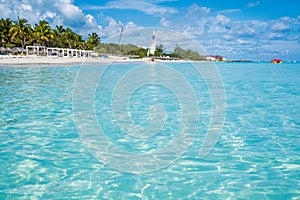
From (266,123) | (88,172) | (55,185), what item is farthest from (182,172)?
(266,123)

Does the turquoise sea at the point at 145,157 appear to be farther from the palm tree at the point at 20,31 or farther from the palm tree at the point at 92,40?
the palm tree at the point at 92,40

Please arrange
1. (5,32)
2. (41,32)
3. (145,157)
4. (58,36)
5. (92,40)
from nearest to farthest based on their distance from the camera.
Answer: (145,157) → (5,32) → (41,32) → (58,36) → (92,40)

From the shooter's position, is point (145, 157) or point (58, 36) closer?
point (145, 157)

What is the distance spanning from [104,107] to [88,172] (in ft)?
20.3

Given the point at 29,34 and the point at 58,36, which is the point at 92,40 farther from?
the point at 29,34

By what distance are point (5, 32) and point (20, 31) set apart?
248cm

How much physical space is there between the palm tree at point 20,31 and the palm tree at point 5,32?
0.78 m

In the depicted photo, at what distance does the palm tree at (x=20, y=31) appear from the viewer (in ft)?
178

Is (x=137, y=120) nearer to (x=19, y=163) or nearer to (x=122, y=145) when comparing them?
(x=122, y=145)

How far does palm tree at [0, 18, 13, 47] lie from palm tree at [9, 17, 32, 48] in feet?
2.55

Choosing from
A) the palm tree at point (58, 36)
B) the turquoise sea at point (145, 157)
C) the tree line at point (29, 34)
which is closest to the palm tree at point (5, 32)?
the tree line at point (29, 34)

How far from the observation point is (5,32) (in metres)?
54.1

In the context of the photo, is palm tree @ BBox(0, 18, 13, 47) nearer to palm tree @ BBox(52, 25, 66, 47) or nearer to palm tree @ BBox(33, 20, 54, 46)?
palm tree @ BBox(33, 20, 54, 46)

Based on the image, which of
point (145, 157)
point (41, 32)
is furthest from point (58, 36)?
point (145, 157)
